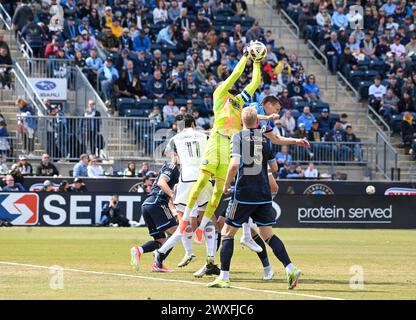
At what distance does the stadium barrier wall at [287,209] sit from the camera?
32.4 m

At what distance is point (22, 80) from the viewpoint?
37.4 m

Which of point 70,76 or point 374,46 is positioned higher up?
point 374,46

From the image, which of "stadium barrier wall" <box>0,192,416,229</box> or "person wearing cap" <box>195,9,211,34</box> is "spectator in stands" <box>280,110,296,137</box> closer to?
"stadium barrier wall" <box>0,192,416,229</box>

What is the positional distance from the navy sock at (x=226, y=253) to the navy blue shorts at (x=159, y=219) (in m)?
3.27

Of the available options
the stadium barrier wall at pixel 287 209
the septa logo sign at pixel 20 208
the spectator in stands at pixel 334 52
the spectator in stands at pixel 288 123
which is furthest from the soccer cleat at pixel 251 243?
the spectator in stands at pixel 334 52

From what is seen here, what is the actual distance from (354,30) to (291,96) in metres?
5.99

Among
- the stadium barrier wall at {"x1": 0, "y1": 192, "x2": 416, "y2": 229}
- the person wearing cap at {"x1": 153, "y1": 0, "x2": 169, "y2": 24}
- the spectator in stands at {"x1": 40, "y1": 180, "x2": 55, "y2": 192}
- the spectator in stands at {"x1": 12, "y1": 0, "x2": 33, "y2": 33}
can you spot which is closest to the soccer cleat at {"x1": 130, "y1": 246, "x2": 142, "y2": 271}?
the stadium barrier wall at {"x1": 0, "y1": 192, "x2": 416, "y2": 229}

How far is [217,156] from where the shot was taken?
17.3 meters

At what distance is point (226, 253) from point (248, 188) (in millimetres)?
923

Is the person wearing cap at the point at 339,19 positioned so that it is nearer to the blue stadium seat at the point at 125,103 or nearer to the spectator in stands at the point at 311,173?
the spectator in stands at the point at 311,173

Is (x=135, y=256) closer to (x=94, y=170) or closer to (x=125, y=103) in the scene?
(x=94, y=170)

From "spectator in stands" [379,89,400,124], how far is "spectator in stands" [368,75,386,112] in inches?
9.8

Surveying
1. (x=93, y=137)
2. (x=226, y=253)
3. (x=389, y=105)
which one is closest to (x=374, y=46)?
(x=389, y=105)
